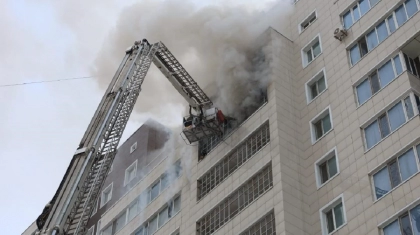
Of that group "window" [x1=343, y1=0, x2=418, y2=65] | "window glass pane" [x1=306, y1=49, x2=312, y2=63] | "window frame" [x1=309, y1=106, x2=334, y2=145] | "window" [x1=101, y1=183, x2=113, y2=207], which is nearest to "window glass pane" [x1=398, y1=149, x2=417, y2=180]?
"window frame" [x1=309, y1=106, x2=334, y2=145]

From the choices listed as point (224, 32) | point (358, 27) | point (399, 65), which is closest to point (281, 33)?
point (224, 32)

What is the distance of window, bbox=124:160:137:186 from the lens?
47.6m

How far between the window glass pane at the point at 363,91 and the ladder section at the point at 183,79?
30.3 ft

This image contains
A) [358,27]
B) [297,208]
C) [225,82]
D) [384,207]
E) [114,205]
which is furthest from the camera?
[114,205]

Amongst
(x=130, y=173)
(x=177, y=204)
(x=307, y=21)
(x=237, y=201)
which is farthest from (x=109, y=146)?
(x=130, y=173)

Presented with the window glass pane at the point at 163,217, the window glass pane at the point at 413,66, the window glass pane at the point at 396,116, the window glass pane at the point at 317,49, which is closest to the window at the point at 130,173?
the window glass pane at the point at 163,217

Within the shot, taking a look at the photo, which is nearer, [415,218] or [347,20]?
[415,218]

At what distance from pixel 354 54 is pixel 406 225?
10.6m

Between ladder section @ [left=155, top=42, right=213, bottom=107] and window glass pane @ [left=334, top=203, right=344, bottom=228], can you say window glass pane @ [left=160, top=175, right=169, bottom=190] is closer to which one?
ladder section @ [left=155, top=42, right=213, bottom=107]

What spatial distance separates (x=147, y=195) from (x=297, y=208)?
13502mm

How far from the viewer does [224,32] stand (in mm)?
43406

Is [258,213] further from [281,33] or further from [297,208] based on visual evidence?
[281,33]

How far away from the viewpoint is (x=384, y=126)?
31.2 metres

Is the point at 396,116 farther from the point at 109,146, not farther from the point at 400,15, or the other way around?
the point at 109,146
